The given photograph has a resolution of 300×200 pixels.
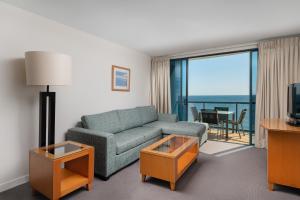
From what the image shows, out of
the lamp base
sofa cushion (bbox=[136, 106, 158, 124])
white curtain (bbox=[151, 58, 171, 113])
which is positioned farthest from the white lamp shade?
white curtain (bbox=[151, 58, 171, 113])

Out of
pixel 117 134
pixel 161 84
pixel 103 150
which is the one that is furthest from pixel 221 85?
pixel 103 150

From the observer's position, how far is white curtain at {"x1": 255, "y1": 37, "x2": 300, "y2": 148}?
3260mm

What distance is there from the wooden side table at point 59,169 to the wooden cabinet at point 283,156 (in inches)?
85.5

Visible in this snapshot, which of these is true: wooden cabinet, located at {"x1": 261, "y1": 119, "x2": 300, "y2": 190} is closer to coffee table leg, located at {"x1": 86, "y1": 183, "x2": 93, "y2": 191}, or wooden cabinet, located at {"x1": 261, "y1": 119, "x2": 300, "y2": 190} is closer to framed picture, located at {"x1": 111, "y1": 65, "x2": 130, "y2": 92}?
coffee table leg, located at {"x1": 86, "y1": 183, "x2": 93, "y2": 191}

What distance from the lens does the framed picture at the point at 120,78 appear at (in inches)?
145

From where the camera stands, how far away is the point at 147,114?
4.29 m

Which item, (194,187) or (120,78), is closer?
(194,187)

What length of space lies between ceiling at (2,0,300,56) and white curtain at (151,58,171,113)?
127cm

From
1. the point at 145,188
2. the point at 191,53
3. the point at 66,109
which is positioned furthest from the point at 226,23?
the point at 66,109

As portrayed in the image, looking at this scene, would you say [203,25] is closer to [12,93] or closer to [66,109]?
[66,109]

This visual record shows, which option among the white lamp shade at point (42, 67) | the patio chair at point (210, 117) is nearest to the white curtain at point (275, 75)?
the patio chair at point (210, 117)

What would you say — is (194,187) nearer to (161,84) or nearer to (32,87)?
(32,87)

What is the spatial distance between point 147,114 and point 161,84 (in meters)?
1.05

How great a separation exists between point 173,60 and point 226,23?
2231mm
